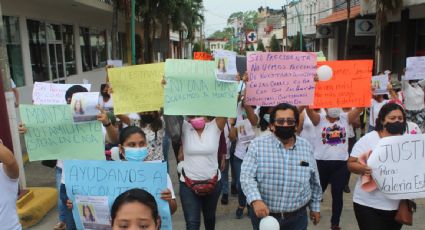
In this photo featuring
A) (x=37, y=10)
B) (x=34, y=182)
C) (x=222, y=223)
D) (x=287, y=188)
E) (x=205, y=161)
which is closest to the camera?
(x=287, y=188)

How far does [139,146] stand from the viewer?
3154mm

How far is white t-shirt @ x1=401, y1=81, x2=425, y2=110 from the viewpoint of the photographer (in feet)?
24.5

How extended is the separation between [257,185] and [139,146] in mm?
921

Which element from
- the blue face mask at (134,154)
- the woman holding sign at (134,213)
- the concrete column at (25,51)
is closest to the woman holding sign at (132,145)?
the blue face mask at (134,154)

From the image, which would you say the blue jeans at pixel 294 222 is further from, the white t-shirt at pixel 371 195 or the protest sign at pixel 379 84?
the protest sign at pixel 379 84

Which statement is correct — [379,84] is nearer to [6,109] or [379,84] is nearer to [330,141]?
[330,141]

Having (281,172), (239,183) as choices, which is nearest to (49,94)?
(239,183)

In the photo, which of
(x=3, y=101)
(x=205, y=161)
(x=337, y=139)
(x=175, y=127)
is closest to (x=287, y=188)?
(x=205, y=161)

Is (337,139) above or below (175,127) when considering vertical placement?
below

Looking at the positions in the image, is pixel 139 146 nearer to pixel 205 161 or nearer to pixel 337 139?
pixel 205 161

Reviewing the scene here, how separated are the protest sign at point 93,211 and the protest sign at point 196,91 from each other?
4.71 feet

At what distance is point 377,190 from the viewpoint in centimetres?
Answer: 322

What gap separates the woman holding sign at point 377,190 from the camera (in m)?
3.21

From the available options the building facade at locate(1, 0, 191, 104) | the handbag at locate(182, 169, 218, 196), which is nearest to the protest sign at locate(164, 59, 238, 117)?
the handbag at locate(182, 169, 218, 196)
